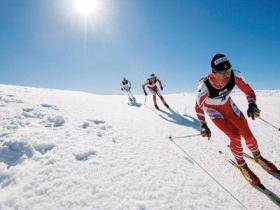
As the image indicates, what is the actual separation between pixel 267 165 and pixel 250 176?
780mm

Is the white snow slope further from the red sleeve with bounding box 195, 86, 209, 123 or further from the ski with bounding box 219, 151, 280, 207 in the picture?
the red sleeve with bounding box 195, 86, 209, 123

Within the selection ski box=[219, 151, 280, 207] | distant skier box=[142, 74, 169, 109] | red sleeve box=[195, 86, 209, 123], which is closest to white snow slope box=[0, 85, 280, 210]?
ski box=[219, 151, 280, 207]

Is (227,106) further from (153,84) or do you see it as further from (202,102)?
(153,84)

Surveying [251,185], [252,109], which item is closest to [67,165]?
[251,185]

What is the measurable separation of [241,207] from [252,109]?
8.29 feet

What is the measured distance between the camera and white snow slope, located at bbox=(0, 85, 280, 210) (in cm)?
333

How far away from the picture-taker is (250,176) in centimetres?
448

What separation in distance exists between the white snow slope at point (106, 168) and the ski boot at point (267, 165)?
0.42 ft

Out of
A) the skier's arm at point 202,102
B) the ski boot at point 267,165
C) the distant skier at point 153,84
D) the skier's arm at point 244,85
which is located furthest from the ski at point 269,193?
the distant skier at point 153,84

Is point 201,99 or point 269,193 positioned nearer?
point 269,193

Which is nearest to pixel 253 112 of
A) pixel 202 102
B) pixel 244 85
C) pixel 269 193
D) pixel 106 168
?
pixel 244 85

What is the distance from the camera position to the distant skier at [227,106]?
5.11m

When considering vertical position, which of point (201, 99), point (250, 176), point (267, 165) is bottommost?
point (250, 176)

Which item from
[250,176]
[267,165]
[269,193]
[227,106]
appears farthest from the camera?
[227,106]
